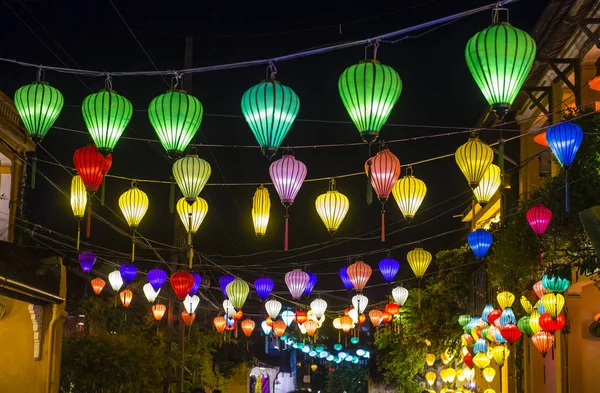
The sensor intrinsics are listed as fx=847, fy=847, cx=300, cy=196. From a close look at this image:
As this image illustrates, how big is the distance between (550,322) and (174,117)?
935 cm

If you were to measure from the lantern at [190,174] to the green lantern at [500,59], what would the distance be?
4904 millimetres

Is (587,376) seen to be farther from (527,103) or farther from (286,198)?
(286,198)

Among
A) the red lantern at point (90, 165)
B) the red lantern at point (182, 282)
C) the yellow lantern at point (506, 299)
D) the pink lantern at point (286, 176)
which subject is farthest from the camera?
the yellow lantern at point (506, 299)

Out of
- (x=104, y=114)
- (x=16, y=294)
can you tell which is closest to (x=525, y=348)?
(x=16, y=294)

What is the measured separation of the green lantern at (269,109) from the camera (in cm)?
859

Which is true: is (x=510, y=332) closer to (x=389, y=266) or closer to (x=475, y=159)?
(x=389, y=266)

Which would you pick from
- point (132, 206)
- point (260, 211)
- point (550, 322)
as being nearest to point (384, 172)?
point (260, 211)

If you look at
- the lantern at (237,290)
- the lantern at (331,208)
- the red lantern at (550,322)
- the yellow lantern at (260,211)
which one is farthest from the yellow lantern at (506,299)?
the yellow lantern at (260,211)

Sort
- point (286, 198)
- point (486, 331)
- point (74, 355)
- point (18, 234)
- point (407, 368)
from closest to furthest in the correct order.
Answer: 1. point (286, 198)
2. point (74, 355)
3. point (486, 331)
4. point (18, 234)
5. point (407, 368)

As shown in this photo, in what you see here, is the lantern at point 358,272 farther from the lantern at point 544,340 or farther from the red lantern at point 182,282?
the lantern at point 544,340

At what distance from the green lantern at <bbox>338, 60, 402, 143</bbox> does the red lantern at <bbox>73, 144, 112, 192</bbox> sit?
4.07 metres

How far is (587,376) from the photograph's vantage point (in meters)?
18.1

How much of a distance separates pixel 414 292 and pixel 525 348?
18.1ft

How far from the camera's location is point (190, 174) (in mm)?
11391
